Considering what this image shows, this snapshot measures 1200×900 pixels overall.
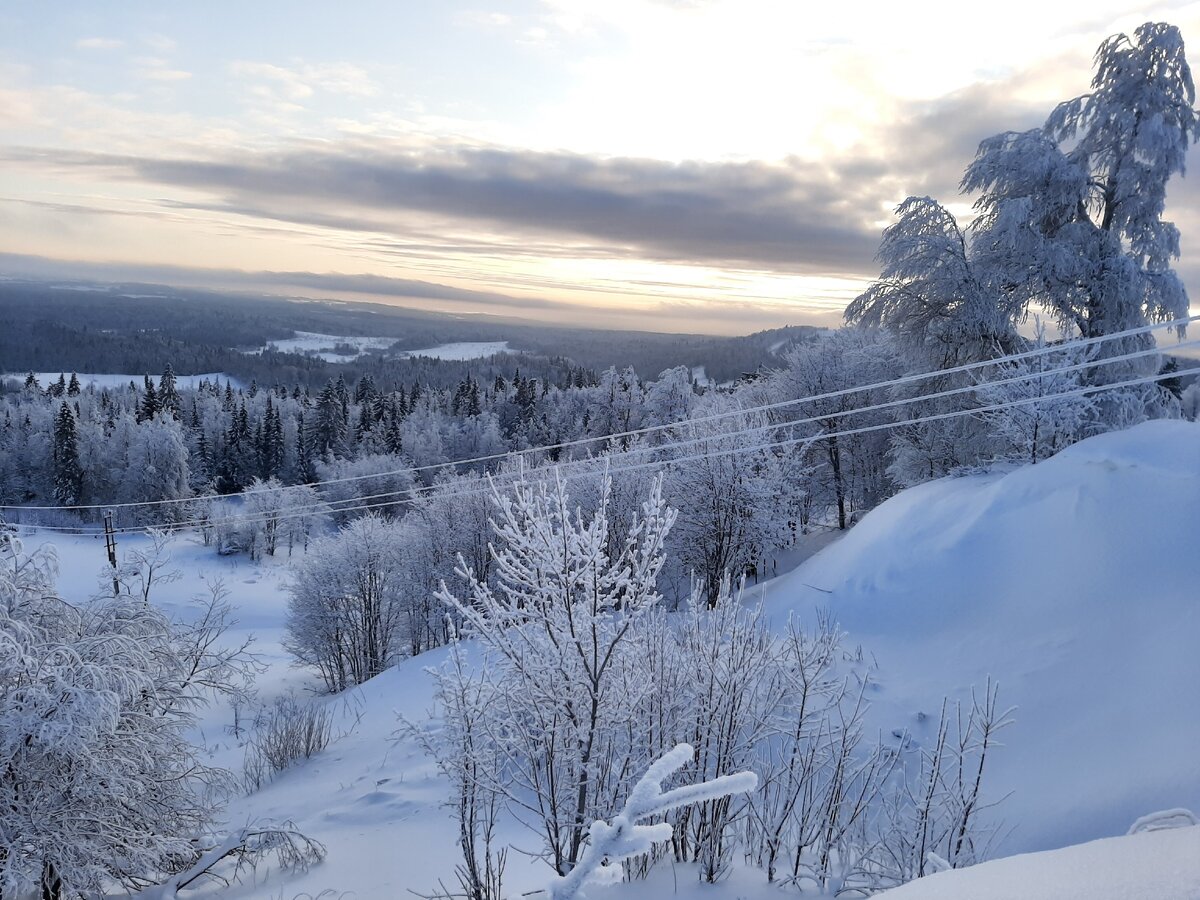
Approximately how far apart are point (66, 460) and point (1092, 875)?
75.6 meters

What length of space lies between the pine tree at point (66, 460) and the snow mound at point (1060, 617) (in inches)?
2647

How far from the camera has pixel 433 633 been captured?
35.3 metres

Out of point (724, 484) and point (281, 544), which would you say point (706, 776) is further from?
point (281, 544)

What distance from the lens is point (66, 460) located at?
61.5 meters

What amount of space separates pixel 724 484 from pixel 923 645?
39.2 feet

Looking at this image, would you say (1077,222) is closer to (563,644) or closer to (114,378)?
(563,644)

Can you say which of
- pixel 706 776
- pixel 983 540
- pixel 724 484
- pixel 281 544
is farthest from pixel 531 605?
pixel 281 544

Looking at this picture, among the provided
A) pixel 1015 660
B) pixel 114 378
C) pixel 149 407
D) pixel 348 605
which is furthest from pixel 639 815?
pixel 114 378

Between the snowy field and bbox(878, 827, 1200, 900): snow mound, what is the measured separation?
14.1ft

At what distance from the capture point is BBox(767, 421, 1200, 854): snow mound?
7652 mm

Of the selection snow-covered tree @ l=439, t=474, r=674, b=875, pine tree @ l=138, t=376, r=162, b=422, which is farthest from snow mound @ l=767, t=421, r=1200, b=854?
pine tree @ l=138, t=376, r=162, b=422

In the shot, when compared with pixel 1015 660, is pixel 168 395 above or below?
above

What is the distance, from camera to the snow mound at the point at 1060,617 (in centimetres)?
765

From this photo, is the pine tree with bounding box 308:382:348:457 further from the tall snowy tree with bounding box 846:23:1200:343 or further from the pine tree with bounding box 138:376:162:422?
the tall snowy tree with bounding box 846:23:1200:343
